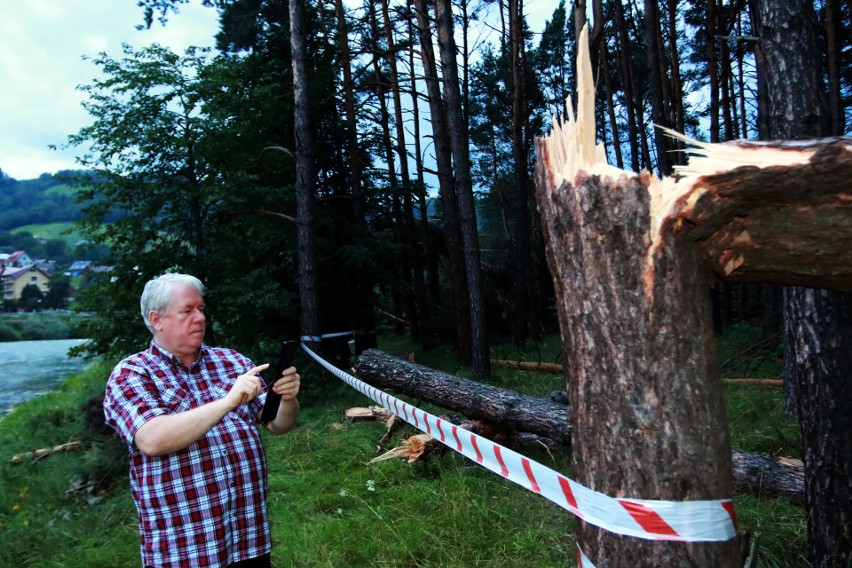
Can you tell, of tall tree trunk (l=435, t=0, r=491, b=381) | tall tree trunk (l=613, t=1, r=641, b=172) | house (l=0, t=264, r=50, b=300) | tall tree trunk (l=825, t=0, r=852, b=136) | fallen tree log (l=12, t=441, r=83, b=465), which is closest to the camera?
fallen tree log (l=12, t=441, r=83, b=465)

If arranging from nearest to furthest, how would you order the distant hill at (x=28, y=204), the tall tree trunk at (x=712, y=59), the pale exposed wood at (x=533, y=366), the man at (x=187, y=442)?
1. the man at (x=187, y=442)
2. the pale exposed wood at (x=533, y=366)
3. the tall tree trunk at (x=712, y=59)
4. the distant hill at (x=28, y=204)

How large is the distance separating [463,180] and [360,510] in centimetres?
669

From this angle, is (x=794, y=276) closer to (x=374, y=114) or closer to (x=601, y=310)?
(x=601, y=310)

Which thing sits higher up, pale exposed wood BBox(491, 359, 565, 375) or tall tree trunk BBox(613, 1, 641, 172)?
tall tree trunk BBox(613, 1, 641, 172)

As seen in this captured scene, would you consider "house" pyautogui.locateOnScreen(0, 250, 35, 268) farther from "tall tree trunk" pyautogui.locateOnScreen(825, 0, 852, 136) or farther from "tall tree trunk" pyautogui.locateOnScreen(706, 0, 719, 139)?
"tall tree trunk" pyautogui.locateOnScreen(825, 0, 852, 136)

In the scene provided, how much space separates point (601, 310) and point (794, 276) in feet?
2.21

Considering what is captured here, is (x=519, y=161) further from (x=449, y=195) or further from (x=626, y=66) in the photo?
(x=626, y=66)

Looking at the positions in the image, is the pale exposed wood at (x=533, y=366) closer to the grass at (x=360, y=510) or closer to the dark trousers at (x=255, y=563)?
the grass at (x=360, y=510)

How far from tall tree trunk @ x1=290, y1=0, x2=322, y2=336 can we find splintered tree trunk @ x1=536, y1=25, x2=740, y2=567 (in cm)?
817

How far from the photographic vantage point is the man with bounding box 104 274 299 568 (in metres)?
2.04

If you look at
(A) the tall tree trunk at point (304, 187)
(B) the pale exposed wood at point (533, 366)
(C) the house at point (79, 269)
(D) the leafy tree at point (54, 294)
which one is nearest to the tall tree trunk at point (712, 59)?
(B) the pale exposed wood at point (533, 366)

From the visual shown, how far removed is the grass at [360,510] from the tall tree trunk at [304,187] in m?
2.31

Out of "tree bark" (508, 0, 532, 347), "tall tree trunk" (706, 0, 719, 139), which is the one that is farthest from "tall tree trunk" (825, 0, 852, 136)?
"tree bark" (508, 0, 532, 347)

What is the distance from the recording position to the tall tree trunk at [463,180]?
10.0m
